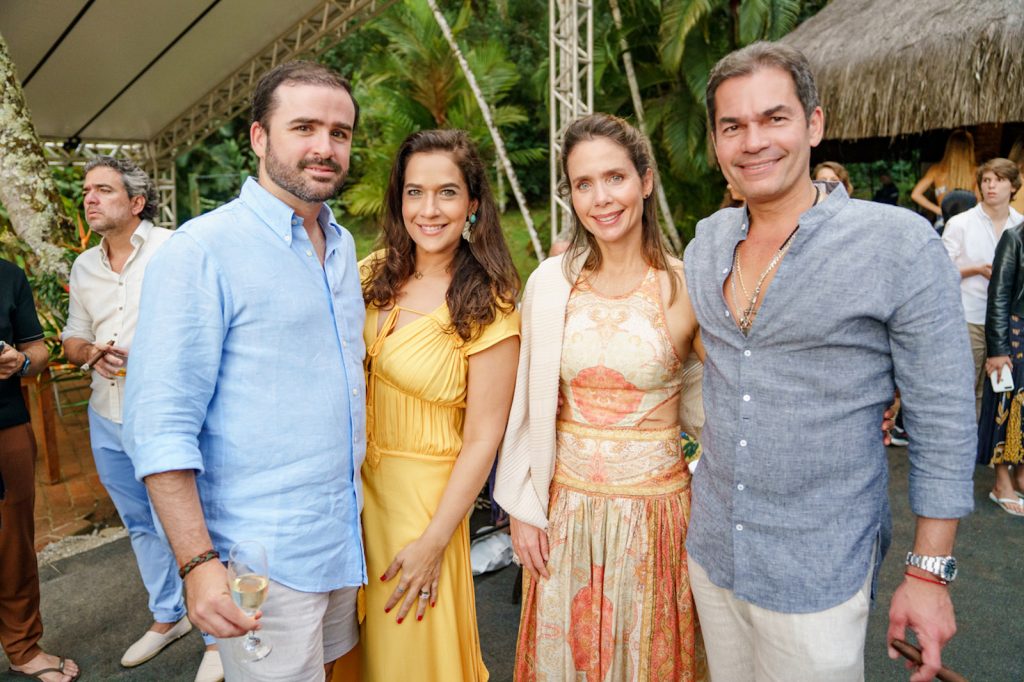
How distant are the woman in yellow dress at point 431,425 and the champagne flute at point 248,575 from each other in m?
0.61

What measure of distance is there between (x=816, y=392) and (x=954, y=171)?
741 cm

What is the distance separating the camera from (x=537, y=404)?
85.9 inches

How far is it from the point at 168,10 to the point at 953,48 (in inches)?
309

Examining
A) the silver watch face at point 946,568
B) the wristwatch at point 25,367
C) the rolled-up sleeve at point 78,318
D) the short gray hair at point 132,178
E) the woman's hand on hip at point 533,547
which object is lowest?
the woman's hand on hip at point 533,547

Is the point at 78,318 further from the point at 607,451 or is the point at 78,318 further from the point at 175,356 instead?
the point at 607,451

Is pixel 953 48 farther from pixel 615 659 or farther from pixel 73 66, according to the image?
pixel 73 66

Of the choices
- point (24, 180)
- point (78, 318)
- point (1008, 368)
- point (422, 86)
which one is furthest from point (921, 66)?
point (422, 86)

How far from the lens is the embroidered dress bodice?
2.12 metres

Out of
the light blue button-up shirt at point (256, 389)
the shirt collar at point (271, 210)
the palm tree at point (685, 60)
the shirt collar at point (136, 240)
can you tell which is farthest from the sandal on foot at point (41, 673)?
the palm tree at point (685, 60)

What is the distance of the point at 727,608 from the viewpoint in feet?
6.16

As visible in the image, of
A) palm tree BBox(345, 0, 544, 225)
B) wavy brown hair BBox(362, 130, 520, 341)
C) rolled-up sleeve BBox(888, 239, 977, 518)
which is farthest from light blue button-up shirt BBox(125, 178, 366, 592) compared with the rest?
palm tree BBox(345, 0, 544, 225)

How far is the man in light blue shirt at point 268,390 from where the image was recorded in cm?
157

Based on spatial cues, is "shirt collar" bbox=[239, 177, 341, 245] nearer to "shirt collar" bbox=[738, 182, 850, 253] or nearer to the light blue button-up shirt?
the light blue button-up shirt

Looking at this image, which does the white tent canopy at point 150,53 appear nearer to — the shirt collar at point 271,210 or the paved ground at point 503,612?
the paved ground at point 503,612
